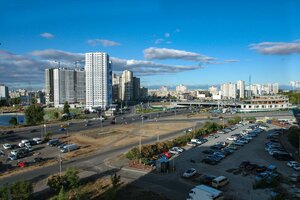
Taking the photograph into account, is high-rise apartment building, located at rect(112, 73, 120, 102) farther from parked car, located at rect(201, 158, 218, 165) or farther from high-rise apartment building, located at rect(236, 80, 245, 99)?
parked car, located at rect(201, 158, 218, 165)

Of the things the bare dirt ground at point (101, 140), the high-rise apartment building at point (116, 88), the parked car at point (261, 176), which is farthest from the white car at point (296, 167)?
the high-rise apartment building at point (116, 88)

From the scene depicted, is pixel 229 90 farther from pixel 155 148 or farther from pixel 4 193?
pixel 4 193

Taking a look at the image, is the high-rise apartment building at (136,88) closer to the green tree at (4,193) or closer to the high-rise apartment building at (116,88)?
the high-rise apartment building at (116,88)

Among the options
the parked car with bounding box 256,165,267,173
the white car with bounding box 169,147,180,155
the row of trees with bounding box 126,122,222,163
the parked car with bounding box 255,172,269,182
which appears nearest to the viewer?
the parked car with bounding box 255,172,269,182

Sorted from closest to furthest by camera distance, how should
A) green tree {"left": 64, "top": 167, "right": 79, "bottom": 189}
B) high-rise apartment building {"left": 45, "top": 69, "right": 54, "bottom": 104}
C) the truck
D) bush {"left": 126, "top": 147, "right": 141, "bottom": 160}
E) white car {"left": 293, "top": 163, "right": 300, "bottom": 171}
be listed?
1. the truck
2. green tree {"left": 64, "top": 167, "right": 79, "bottom": 189}
3. white car {"left": 293, "top": 163, "right": 300, "bottom": 171}
4. bush {"left": 126, "top": 147, "right": 141, "bottom": 160}
5. high-rise apartment building {"left": 45, "top": 69, "right": 54, "bottom": 104}

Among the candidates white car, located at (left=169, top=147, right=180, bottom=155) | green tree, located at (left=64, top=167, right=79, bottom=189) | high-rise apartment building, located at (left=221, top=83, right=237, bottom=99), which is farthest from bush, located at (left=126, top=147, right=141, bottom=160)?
high-rise apartment building, located at (left=221, top=83, right=237, bottom=99)
